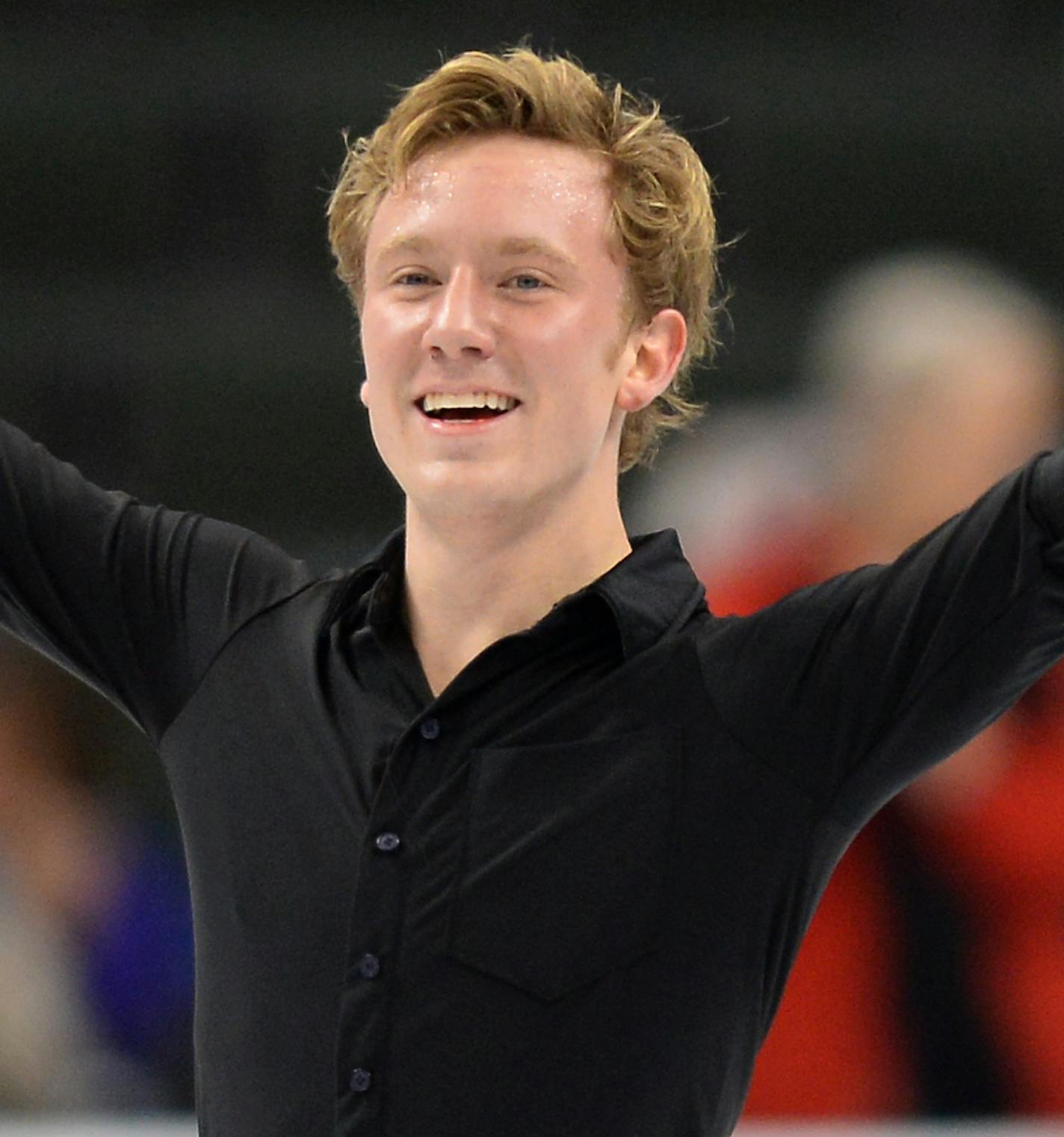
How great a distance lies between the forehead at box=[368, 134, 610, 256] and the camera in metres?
1.90

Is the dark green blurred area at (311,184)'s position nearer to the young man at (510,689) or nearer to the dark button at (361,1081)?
the young man at (510,689)

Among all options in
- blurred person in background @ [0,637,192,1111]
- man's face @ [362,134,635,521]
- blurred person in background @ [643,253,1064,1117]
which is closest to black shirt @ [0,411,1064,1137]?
man's face @ [362,134,635,521]

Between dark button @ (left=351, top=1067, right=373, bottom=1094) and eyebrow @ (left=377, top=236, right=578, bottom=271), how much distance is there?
2.47 feet

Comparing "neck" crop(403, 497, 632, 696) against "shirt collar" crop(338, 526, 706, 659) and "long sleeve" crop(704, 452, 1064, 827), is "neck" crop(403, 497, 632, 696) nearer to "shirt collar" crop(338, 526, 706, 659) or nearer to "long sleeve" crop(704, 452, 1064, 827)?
"shirt collar" crop(338, 526, 706, 659)

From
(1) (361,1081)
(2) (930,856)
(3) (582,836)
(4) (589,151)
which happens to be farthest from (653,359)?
(2) (930,856)

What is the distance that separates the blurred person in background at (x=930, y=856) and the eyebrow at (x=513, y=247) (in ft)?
4.11

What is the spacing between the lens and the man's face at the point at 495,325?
1.86 meters

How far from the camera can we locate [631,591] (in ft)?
6.09

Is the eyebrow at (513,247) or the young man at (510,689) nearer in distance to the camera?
the young man at (510,689)

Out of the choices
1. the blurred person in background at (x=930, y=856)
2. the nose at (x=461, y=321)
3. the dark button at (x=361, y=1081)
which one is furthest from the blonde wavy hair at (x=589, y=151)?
the blurred person in background at (x=930, y=856)

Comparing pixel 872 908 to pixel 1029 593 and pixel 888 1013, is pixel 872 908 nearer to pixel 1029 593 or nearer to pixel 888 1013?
pixel 888 1013

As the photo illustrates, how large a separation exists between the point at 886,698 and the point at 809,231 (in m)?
2.28

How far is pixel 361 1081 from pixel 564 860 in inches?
10.0

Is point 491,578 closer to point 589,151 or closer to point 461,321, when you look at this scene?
point 461,321
